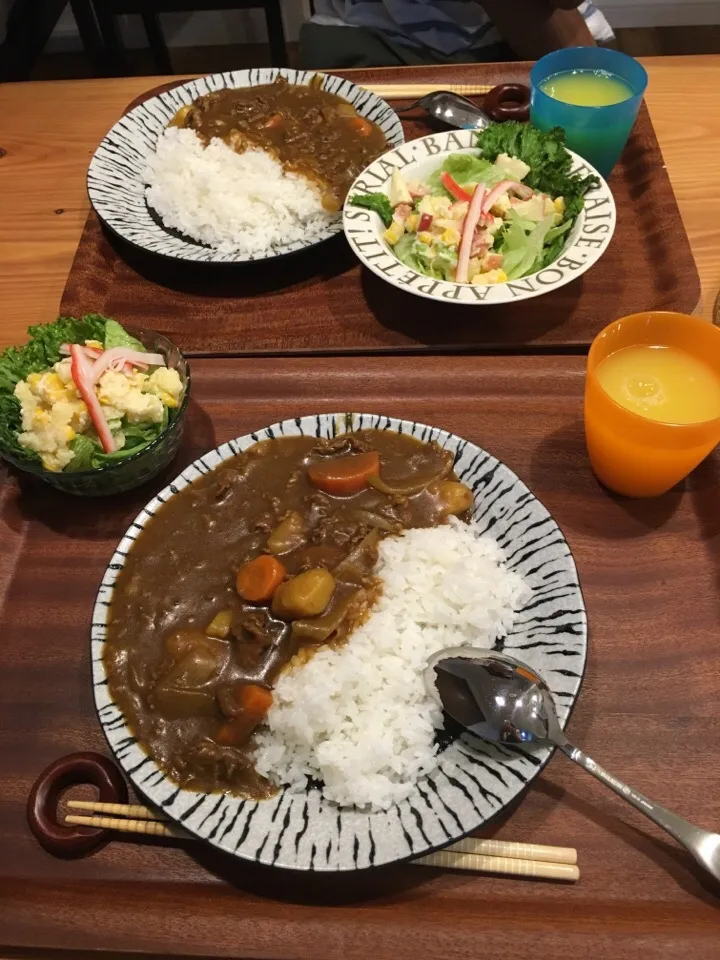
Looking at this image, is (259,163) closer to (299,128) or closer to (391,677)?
(299,128)

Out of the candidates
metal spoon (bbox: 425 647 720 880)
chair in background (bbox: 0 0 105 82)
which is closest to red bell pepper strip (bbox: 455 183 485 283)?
metal spoon (bbox: 425 647 720 880)

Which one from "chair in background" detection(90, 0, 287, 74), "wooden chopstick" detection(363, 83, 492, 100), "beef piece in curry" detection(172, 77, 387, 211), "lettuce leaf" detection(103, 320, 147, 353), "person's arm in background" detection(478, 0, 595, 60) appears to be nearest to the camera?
"lettuce leaf" detection(103, 320, 147, 353)

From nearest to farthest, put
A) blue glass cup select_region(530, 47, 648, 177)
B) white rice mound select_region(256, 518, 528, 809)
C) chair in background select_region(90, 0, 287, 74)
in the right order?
white rice mound select_region(256, 518, 528, 809) → blue glass cup select_region(530, 47, 648, 177) → chair in background select_region(90, 0, 287, 74)

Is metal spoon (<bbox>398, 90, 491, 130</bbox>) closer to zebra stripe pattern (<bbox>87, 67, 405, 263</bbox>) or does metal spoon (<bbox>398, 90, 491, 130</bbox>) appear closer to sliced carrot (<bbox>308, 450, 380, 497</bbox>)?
zebra stripe pattern (<bbox>87, 67, 405, 263</bbox>)

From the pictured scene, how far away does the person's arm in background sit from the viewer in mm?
3787

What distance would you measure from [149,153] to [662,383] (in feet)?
8.56

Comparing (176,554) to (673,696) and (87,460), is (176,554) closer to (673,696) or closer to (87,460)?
(87,460)

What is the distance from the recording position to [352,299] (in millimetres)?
2777

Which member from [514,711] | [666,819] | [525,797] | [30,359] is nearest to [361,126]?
[30,359]

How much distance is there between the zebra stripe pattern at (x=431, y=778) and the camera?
1.47m

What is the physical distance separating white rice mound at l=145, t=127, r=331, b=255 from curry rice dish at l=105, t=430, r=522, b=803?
124 centimetres

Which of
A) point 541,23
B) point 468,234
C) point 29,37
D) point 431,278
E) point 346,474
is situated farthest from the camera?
point 29,37

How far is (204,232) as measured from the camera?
3.02 m

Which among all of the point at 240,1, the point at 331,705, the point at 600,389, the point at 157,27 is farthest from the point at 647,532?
the point at 157,27
